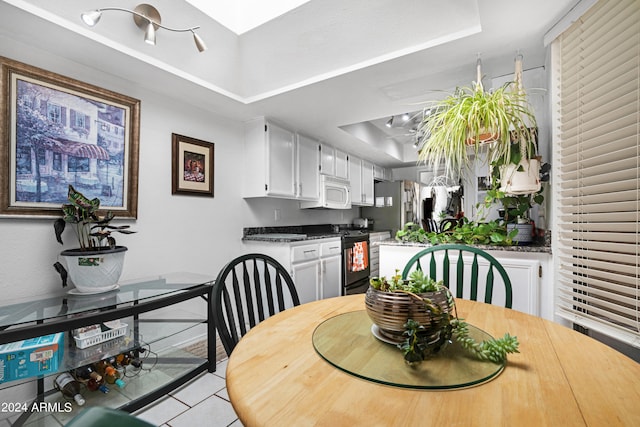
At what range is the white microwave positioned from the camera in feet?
12.9

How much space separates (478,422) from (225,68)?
2697 millimetres

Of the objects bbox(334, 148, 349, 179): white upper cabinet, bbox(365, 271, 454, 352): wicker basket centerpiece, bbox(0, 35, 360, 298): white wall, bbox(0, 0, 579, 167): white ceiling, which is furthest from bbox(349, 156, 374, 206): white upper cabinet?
bbox(365, 271, 454, 352): wicker basket centerpiece

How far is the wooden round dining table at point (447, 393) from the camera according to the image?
0.53 meters

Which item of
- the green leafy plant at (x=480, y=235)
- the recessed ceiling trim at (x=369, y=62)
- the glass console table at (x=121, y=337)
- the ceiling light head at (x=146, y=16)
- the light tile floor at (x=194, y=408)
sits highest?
the ceiling light head at (x=146, y=16)

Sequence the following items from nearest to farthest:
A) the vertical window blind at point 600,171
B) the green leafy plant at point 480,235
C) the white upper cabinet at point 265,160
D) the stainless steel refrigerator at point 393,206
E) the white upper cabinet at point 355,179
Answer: the vertical window blind at point 600,171, the green leafy plant at point 480,235, the white upper cabinet at point 265,160, the white upper cabinet at point 355,179, the stainless steel refrigerator at point 393,206

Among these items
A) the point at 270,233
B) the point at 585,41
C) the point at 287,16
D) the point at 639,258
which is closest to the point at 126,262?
the point at 270,233

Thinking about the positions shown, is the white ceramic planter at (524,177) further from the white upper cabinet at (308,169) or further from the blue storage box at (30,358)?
the blue storage box at (30,358)

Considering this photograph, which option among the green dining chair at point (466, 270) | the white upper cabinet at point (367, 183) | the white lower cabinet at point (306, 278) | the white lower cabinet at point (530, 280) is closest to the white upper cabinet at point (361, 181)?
the white upper cabinet at point (367, 183)

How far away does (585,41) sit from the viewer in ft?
4.63

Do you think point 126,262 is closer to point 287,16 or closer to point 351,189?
point 287,16

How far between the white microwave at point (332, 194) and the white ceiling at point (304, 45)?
1.28 m

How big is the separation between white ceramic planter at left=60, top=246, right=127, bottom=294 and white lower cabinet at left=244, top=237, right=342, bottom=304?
1424 millimetres

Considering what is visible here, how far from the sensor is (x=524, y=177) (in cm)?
172

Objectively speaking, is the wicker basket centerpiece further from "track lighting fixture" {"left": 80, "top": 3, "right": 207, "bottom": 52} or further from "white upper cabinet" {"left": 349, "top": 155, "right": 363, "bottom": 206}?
"white upper cabinet" {"left": 349, "top": 155, "right": 363, "bottom": 206}
